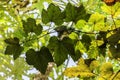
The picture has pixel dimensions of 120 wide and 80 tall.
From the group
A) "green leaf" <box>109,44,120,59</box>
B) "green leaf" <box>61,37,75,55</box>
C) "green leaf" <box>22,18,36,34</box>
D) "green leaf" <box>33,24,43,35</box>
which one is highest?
"green leaf" <box>22,18,36,34</box>

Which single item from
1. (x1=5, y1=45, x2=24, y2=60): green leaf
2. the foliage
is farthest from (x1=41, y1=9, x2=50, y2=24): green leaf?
(x1=5, y1=45, x2=24, y2=60): green leaf

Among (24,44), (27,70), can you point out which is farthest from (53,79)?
(24,44)

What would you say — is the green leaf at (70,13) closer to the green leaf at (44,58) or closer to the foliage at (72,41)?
the foliage at (72,41)

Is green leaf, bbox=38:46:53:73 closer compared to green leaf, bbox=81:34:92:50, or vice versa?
green leaf, bbox=38:46:53:73

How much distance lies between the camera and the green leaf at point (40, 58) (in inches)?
25.5

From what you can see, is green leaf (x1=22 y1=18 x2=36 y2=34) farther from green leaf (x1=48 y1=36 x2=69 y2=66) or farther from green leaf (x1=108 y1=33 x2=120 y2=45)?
green leaf (x1=108 y1=33 x2=120 y2=45)

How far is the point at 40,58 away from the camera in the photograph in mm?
668

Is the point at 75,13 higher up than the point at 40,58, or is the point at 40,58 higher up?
the point at 75,13

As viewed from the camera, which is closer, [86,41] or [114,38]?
[114,38]

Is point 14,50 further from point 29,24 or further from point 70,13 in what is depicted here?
point 70,13

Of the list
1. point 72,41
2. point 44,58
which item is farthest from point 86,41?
point 44,58

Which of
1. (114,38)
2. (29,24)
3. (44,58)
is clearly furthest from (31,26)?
(114,38)

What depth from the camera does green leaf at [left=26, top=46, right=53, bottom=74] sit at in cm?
65

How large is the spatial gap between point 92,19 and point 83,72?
0.54 ft
